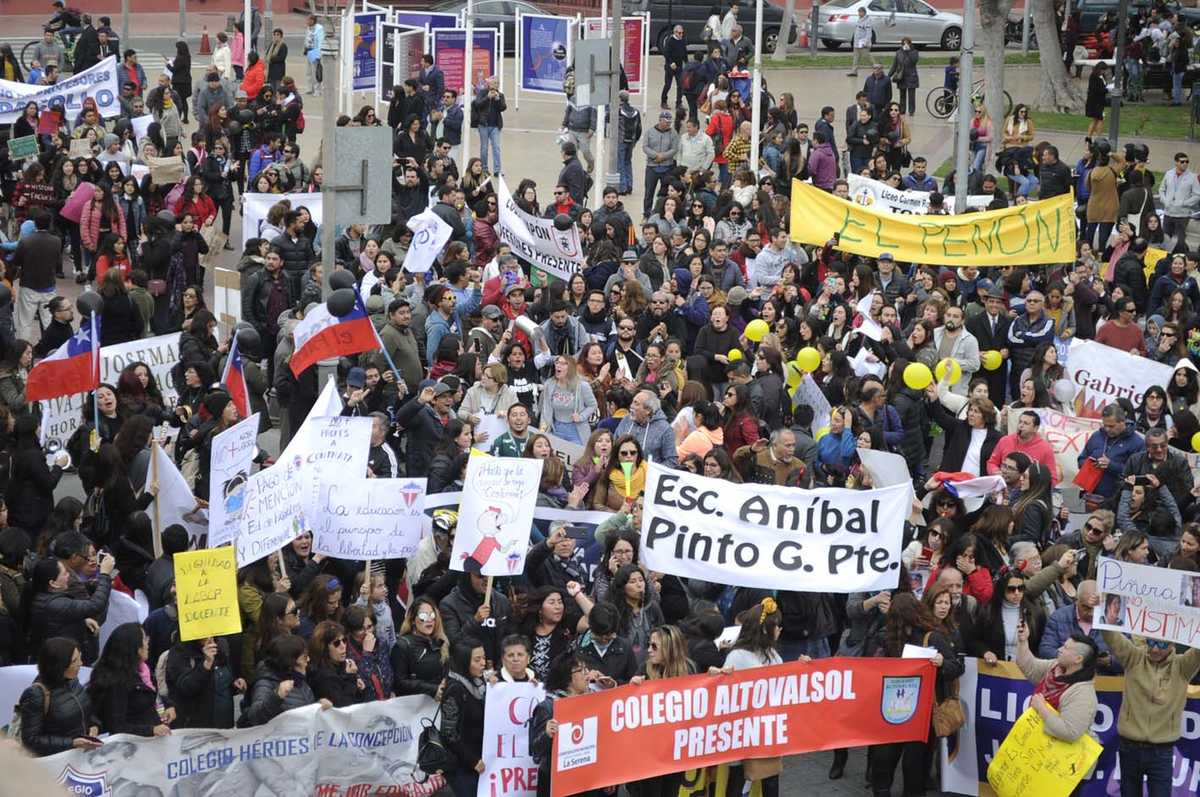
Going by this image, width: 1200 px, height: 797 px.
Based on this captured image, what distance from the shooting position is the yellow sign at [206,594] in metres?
8.09

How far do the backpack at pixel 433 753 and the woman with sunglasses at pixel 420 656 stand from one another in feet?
0.74

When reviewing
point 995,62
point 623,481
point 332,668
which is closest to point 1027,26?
point 995,62

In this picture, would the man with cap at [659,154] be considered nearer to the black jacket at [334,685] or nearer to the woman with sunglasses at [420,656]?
the woman with sunglasses at [420,656]

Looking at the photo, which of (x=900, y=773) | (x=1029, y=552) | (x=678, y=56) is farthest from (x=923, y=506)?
(x=678, y=56)

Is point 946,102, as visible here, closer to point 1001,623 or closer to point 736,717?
point 1001,623

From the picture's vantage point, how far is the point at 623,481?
1067 cm

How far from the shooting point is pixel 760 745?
8719 millimetres

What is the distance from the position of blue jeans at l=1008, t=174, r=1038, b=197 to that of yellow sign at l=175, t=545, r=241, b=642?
50.2ft

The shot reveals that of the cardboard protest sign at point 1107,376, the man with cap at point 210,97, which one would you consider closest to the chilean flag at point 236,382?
the cardboard protest sign at point 1107,376

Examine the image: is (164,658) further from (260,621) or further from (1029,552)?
(1029,552)

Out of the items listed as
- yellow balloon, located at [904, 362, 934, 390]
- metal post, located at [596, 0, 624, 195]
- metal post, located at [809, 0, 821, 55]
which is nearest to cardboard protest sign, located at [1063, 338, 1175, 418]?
yellow balloon, located at [904, 362, 934, 390]

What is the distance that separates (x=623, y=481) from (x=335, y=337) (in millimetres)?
2457

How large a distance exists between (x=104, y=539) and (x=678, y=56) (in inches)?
801

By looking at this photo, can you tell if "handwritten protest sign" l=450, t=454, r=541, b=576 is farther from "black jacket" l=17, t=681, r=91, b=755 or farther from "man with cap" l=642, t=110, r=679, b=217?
"man with cap" l=642, t=110, r=679, b=217
